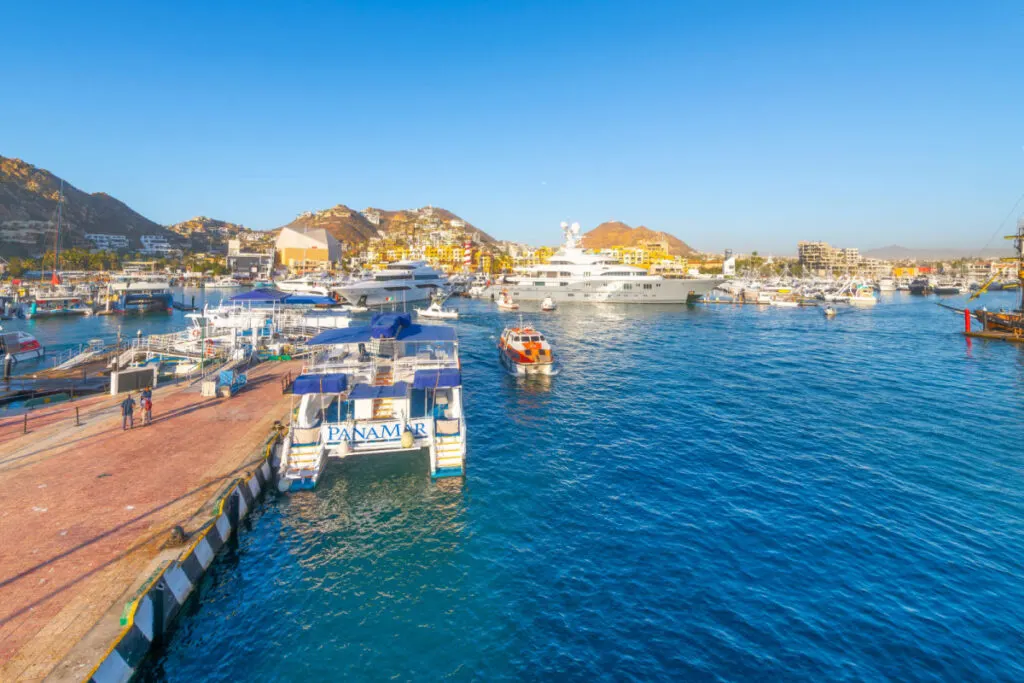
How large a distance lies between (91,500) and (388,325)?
41.8 feet

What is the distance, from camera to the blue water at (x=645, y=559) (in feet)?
33.0

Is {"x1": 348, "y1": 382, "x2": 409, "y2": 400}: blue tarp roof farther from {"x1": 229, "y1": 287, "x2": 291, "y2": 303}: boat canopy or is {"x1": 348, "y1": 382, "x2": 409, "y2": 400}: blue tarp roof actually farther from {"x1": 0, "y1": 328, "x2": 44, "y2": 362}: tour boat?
{"x1": 0, "y1": 328, "x2": 44, "y2": 362}: tour boat

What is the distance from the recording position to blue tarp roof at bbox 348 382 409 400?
18.1 metres

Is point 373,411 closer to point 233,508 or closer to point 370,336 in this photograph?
point 370,336

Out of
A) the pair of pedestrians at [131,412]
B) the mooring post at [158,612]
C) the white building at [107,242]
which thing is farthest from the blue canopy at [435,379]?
the white building at [107,242]

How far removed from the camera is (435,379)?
1898cm

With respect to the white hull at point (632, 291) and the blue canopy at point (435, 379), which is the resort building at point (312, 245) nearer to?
the white hull at point (632, 291)

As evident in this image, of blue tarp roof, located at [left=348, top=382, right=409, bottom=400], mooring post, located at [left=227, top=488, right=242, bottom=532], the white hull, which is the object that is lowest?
mooring post, located at [left=227, top=488, right=242, bottom=532]

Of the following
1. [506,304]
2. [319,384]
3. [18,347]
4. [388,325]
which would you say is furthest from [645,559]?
[506,304]

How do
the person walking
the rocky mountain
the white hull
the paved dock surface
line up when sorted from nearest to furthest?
the paved dock surface, the person walking, the white hull, the rocky mountain

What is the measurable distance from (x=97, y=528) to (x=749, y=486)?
20222 millimetres

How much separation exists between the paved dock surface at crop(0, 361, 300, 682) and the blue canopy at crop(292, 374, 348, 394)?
7.88 feet

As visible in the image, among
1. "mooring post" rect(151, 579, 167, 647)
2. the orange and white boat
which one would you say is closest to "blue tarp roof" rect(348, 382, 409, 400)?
"mooring post" rect(151, 579, 167, 647)

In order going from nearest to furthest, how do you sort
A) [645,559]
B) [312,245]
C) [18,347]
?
[645,559] < [18,347] < [312,245]
